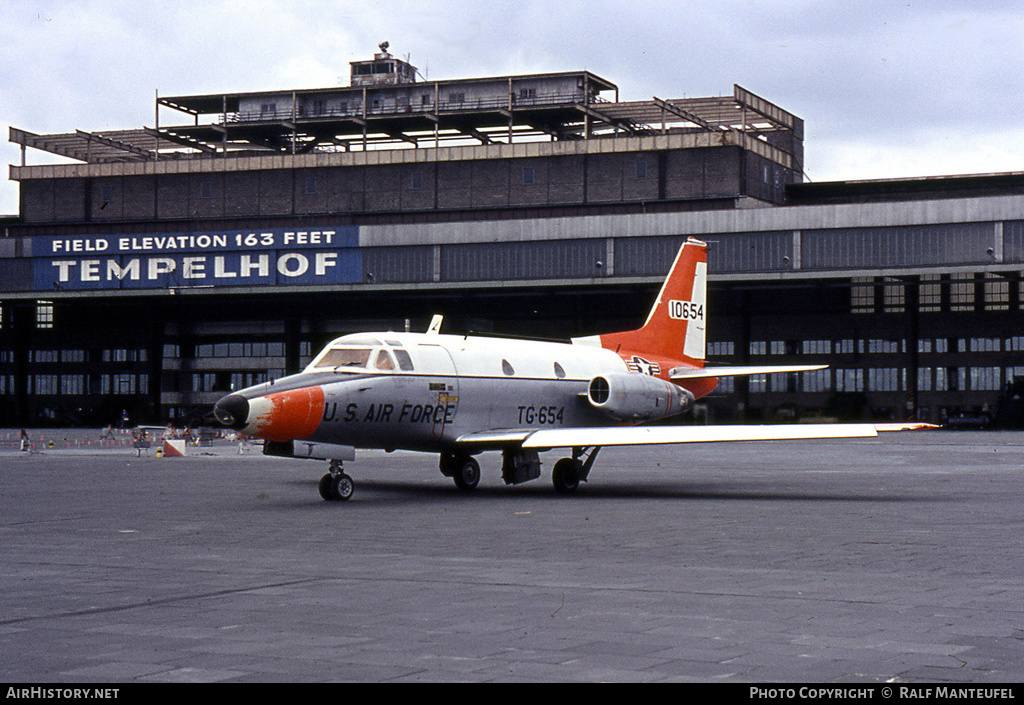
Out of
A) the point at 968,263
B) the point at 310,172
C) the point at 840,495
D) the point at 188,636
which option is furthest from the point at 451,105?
the point at 188,636

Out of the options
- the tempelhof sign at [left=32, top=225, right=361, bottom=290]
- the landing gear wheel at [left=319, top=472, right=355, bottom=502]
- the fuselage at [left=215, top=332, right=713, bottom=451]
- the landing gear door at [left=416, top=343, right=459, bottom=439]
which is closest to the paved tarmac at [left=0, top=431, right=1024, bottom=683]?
the landing gear wheel at [left=319, top=472, right=355, bottom=502]

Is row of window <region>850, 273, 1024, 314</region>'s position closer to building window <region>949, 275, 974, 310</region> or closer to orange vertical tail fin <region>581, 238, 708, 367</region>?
building window <region>949, 275, 974, 310</region>

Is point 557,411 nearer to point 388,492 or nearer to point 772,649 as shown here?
point 388,492

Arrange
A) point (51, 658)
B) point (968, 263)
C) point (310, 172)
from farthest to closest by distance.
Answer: point (310, 172) < point (968, 263) < point (51, 658)

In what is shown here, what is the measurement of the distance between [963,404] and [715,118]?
24292 millimetres

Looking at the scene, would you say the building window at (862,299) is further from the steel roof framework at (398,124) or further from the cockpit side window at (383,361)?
the cockpit side window at (383,361)

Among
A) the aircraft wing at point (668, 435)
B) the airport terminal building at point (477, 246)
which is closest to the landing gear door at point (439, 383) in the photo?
the aircraft wing at point (668, 435)

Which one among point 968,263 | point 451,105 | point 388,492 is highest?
point 451,105

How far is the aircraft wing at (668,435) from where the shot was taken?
24.1m

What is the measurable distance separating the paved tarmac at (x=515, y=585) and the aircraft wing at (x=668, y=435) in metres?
1.12

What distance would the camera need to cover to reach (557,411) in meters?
29.0

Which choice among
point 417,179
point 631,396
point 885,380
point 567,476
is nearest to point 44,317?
point 417,179

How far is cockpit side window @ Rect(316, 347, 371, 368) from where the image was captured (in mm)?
24859

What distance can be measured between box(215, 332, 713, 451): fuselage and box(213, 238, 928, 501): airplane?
1.0 inches
